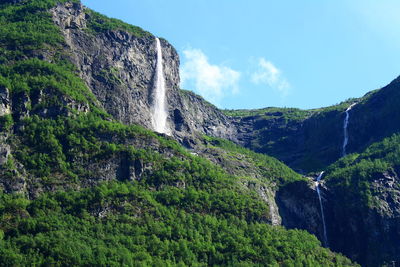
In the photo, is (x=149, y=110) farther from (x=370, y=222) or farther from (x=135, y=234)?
(x=370, y=222)

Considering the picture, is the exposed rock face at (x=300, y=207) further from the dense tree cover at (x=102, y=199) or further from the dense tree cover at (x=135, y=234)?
the dense tree cover at (x=135, y=234)

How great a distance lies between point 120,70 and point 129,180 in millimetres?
52028

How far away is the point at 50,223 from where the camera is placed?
107250mm

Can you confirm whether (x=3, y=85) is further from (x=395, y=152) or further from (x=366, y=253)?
(x=395, y=152)

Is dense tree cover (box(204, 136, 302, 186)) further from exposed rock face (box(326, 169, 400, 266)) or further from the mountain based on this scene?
exposed rock face (box(326, 169, 400, 266))

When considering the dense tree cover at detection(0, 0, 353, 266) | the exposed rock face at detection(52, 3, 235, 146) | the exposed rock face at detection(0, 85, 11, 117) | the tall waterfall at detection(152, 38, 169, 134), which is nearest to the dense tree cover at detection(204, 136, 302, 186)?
the exposed rock face at detection(52, 3, 235, 146)

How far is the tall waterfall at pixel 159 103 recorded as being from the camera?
6949 inches

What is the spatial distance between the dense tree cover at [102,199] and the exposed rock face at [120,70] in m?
9.99

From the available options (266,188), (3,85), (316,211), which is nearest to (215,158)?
(266,188)

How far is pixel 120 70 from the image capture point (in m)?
174

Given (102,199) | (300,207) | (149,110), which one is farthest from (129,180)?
(149,110)

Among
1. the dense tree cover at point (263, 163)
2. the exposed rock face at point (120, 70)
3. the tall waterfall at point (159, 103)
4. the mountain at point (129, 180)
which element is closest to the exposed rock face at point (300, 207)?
the mountain at point (129, 180)

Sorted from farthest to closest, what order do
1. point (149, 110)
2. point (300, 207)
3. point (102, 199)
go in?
point (149, 110)
point (300, 207)
point (102, 199)

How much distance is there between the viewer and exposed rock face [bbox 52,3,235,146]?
163 meters
